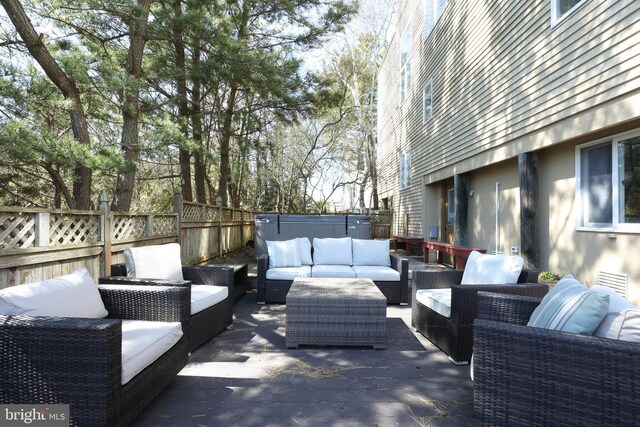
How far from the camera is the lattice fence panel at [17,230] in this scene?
2.99 metres

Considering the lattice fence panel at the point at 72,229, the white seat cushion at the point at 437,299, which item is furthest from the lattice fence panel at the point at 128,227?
the white seat cushion at the point at 437,299

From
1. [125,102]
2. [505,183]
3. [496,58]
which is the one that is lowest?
[505,183]

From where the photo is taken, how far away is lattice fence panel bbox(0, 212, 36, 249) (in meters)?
2.99

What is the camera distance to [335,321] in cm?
337

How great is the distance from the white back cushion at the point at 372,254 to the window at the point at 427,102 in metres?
5.41

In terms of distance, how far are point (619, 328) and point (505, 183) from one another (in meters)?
5.52

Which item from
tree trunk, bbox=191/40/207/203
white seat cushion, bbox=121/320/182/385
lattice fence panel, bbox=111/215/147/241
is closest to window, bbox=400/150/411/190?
tree trunk, bbox=191/40/207/203

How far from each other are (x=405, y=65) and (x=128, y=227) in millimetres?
10436

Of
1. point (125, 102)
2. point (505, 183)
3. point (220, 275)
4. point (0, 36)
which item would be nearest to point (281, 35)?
point (125, 102)

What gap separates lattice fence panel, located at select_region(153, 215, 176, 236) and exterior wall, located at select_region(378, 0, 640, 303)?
5.62 metres

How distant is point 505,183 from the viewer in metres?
6.80

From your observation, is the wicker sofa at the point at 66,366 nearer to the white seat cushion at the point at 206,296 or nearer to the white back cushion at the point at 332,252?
the white seat cushion at the point at 206,296

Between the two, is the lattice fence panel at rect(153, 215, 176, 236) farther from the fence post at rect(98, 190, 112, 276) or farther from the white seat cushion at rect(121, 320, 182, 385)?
the white seat cushion at rect(121, 320, 182, 385)

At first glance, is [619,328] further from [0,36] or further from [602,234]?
[0,36]
